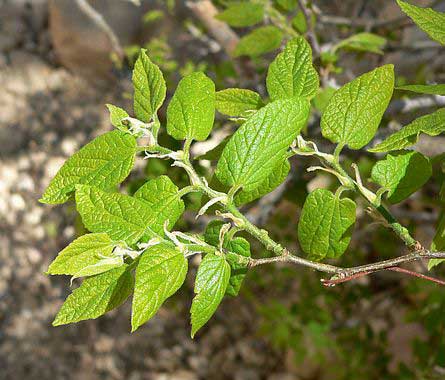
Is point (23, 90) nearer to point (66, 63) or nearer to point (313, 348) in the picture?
point (66, 63)

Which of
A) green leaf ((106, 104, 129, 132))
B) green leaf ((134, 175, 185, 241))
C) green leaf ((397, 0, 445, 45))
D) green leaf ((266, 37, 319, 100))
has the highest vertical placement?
green leaf ((397, 0, 445, 45))

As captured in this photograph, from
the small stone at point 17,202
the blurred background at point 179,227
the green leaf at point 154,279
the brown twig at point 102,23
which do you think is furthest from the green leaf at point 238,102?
the small stone at point 17,202

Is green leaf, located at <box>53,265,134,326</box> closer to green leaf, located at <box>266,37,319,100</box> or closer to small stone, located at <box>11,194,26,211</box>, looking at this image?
green leaf, located at <box>266,37,319,100</box>

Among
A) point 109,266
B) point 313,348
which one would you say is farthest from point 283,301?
point 109,266

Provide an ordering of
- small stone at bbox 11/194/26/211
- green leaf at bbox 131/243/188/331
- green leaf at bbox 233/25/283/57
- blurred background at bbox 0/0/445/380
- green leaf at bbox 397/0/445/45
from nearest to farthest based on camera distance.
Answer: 1. green leaf at bbox 131/243/188/331
2. green leaf at bbox 397/0/445/45
3. green leaf at bbox 233/25/283/57
4. blurred background at bbox 0/0/445/380
5. small stone at bbox 11/194/26/211

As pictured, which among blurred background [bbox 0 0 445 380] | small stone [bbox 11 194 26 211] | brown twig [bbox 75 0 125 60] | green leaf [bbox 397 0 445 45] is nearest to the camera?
green leaf [bbox 397 0 445 45]

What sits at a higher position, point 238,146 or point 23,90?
point 238,146

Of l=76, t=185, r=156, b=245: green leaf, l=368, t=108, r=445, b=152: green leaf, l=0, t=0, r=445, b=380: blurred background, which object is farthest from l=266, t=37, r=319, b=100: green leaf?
l=0, t=0, r=445, b=380: blurred background
